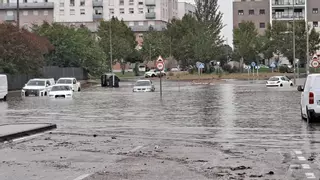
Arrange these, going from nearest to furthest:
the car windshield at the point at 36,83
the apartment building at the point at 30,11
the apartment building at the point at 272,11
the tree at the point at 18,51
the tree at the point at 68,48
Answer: the car windshield at the point at 36,83 < the tree at the point at 18,51 < the tree at the point at 68,48 < the apartment building at the point at 272,11 < the apartment building at the point at 30,11

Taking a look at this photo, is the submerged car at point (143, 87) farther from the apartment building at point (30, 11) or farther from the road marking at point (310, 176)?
the apartment building at point (30, 11)

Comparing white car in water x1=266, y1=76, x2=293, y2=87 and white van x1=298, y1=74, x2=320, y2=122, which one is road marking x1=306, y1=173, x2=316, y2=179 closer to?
white van x1=298, y1=74, x2=320, y2=122

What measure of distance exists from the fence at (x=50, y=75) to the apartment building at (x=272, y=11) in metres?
53.2

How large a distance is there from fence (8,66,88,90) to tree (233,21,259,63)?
31.9m

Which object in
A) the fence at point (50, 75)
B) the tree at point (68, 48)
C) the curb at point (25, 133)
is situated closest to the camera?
the curb at point (25, 133)

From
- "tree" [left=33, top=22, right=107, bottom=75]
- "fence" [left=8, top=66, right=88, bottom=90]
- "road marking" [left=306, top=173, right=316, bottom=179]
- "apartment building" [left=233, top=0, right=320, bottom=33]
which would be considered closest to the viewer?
"road marking" [left=306, top=173, right=316, bottom=179]

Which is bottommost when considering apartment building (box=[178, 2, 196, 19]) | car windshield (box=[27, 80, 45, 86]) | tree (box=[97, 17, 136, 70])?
car windshield (box=[27, 80, 45, 86])

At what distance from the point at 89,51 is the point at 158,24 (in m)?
66.2

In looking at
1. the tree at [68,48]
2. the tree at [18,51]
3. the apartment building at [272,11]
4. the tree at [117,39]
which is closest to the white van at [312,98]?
the tree at [18,51]

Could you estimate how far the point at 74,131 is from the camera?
2011cm

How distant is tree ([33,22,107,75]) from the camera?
273 ft

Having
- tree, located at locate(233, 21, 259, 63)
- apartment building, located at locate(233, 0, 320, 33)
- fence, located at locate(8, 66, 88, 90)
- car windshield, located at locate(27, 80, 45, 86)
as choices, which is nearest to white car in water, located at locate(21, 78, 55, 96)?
car windshield, located at locate(27, 80, 45, 86)

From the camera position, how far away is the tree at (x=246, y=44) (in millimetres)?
111681

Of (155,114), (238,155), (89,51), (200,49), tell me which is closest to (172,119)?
(155,114)
